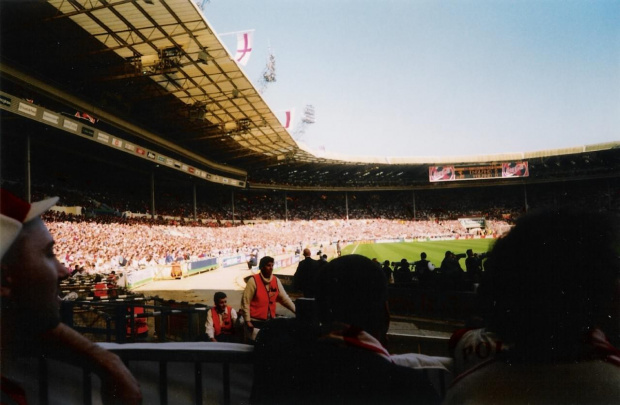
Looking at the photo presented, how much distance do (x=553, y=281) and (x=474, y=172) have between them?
195 ft

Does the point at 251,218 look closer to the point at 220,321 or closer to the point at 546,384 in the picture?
the point at 220,321

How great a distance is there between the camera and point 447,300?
30.1 feet

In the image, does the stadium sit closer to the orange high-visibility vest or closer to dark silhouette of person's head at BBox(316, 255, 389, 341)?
dark silhouette of person's head at BBox(316, 255, 389, 341)

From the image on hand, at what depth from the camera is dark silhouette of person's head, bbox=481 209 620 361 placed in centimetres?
111

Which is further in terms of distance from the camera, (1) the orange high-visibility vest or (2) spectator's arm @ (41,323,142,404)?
(1) the orange high-visibility vest

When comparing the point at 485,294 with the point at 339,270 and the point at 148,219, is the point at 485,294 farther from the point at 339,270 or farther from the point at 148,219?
the point at 148,219

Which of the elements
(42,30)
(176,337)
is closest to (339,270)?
(176,337)

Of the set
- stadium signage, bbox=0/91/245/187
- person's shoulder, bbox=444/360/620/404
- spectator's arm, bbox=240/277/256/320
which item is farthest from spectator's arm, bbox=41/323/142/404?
stadium signage, bbox=0/91/245/187

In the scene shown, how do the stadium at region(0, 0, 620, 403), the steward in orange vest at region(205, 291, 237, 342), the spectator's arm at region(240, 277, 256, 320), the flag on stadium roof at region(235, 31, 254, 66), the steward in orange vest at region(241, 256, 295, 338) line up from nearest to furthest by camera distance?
1. the stadium at region(0, 0, 620, 403)
2. the spectator's arm at region(240, 277, 256, 320)
3. the steward in orange vest at region(205, 291, 237, 342)
4. the steward in orange vest at region(241, 256, 295, 338)
5. the flag on stadium roof at region(235, 31, 254, 66)

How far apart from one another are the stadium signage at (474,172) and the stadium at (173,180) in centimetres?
19

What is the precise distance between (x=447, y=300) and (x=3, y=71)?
Result: 20983mm

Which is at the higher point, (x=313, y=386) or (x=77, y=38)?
(x=77, y=38)

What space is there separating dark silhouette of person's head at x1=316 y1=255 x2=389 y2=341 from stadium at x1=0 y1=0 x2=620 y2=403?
45cm

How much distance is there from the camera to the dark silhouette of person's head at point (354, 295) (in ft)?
4.57
